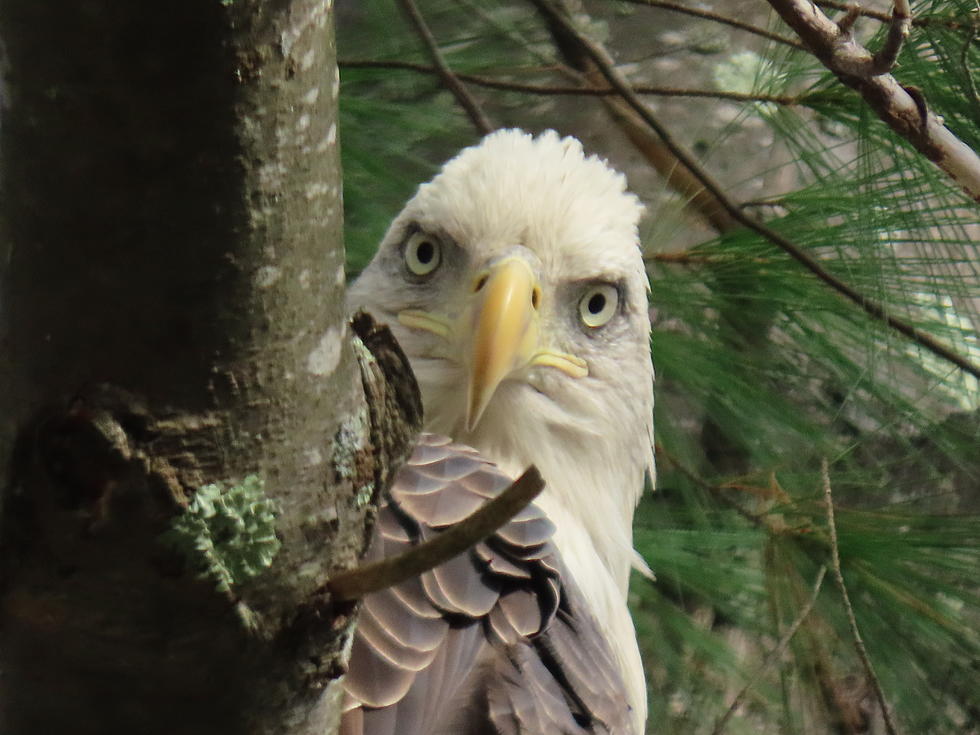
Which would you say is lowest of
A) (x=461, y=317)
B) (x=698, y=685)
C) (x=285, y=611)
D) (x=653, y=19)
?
(x=698, y=685)

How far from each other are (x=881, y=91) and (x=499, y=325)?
64cm

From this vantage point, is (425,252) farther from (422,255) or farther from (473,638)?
(473,638)

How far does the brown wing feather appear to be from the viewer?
1273mm

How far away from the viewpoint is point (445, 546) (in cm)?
66

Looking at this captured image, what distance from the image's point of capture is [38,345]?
0.65m

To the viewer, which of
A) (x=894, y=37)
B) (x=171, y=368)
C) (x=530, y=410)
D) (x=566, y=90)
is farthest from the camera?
(x=566, y=90)

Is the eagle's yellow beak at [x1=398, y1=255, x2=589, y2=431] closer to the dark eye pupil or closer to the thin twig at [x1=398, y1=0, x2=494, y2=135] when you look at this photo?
the dark eye pupil

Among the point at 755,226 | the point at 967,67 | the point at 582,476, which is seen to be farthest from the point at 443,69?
the point at 967,67

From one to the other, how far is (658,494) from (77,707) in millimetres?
2593

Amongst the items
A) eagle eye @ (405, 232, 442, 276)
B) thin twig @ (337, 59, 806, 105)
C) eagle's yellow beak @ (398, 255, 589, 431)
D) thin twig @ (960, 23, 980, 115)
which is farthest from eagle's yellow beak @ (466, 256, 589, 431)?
thin twig @ (960, 23, 980, 115)

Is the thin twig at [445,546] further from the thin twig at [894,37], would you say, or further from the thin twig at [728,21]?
the thin twig at [728,21]

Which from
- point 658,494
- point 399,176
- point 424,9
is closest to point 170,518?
point 399,176

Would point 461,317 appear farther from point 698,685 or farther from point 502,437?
point 698,685

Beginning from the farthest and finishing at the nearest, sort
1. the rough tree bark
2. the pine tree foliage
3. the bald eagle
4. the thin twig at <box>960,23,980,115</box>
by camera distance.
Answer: the pine tree foliage, the thin twig at <box>960,23,980,115</box>, the bald eagle, the rough tree bark
